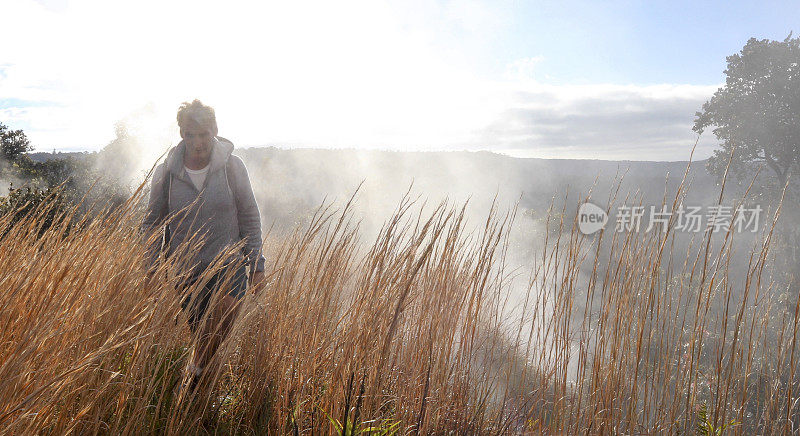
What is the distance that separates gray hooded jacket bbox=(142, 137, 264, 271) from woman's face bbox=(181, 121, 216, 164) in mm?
29

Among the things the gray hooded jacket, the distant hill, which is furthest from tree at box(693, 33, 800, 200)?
the gray hooded jacket

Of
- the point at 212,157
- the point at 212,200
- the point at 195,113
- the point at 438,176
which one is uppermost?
the point at 195,113

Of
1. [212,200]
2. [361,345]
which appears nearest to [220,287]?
[361,345]

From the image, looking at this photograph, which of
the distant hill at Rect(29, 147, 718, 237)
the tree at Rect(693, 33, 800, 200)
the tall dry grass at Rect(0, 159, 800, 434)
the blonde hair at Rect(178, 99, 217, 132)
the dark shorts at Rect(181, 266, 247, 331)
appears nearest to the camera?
the tall dry grass at Rect(0, 159, 800, 434)

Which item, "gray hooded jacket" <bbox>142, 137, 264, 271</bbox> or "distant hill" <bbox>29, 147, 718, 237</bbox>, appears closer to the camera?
"gray hooded jacket" <bbox>142, 137, 264, 271</bbox>

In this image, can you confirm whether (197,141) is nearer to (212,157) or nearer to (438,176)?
(212,157)

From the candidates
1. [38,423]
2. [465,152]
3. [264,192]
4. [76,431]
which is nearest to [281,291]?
[76,431]

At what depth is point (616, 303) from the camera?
1.76 m

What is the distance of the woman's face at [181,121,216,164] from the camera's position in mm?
2236

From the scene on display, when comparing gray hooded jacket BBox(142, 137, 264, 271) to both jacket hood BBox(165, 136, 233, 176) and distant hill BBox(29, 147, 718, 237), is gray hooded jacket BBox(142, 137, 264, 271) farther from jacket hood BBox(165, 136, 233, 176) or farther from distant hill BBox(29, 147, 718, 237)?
distant hill BBox(29, 147, 718, 237)

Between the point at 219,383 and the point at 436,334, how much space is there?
743 millimetres

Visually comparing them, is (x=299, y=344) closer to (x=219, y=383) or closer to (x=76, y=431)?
(x=219, y=383)

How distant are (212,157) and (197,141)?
89mm

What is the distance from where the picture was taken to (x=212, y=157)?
Answer: 7.47 feet
